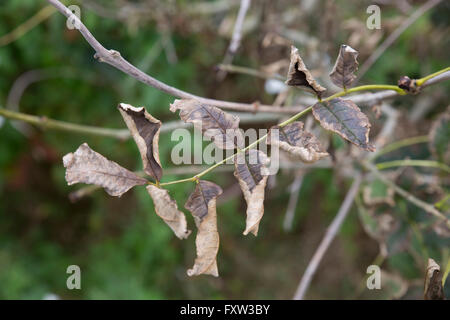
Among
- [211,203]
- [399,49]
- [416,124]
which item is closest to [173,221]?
[211,203]

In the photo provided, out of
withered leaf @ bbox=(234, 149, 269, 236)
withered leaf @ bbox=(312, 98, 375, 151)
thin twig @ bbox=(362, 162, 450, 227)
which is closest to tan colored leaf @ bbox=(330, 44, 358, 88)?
withered leaf @ bbox=(312, 98, 375, 151)

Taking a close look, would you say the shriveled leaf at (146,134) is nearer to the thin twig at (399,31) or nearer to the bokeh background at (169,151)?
the bokeh background at (169,151)

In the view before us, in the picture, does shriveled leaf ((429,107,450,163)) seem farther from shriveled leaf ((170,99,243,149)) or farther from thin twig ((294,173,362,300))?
shriveled leaf ((170,99,243,149))

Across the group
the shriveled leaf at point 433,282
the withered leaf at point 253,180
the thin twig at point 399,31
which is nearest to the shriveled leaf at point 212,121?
the withered leaf at point 253,180

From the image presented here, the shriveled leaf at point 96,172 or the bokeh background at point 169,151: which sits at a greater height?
the bokeh background at point 169,151

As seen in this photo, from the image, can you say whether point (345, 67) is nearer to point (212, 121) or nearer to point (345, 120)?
point (345, 120)
